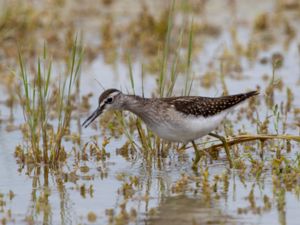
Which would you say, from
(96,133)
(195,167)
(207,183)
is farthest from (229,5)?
(207,183)

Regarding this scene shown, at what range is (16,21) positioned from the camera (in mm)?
14758

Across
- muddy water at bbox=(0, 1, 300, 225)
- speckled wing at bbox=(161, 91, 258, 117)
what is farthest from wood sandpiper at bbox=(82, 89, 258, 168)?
muddy water at bbox=(0, 1, 300, 225)

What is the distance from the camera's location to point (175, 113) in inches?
→ 342

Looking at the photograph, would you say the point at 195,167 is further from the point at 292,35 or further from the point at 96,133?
the point at 292,35

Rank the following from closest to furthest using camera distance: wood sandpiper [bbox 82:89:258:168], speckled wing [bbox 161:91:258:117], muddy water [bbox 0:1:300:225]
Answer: muddy water [bbox 0:1:300:225] → wood sandpiper [bbox 82:89:258:168] → speckled wing [bbox 161:91:258:117]

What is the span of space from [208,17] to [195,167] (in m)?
7.90

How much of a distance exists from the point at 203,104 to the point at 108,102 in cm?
100

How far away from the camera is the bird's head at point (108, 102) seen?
8820 mm

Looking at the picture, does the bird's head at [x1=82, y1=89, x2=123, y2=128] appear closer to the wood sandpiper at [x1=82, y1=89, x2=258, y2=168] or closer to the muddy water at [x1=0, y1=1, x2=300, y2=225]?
the wood sandpiper at [x1=82, y1=89, x2=258, y2=168]

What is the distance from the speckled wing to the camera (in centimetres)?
877

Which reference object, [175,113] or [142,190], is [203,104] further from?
[142,190]

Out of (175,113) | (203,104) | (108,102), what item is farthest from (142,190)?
(203,104)

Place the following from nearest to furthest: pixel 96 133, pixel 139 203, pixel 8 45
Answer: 1. pixel 139 203
2. pixel 96 133
3. pixel 8 45

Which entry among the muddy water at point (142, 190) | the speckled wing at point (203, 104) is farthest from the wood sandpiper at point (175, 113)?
the muddy water at point (142, 190)
